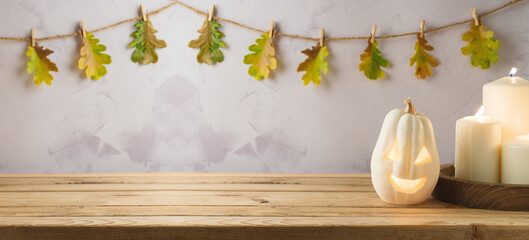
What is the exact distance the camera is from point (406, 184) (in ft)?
3.30

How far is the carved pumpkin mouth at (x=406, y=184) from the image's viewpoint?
0.99 metres

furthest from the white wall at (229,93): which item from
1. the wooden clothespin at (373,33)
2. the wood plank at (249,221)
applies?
the wood plank at (249,221)

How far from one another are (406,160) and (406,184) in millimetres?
61

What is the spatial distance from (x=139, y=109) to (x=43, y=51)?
288 mm

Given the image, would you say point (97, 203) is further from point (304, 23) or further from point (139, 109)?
point (304, 23)

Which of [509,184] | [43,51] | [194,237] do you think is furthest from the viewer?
[43,51]

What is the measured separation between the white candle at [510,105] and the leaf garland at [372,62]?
337mm

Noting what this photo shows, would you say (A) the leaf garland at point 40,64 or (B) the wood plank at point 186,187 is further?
(A) the leaf garland at point 40,64

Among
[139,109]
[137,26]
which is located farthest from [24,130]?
[137,26]

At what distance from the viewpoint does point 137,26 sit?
4.36ft

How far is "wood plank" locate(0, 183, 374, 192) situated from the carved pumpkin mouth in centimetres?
14

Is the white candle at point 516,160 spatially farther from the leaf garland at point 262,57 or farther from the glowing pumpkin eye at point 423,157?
the leaf garland at point 262,57

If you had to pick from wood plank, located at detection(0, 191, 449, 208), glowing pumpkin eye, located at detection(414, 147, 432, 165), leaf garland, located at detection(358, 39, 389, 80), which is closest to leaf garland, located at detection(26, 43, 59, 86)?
wood plank, located at detection(0, 191, 449, 208)

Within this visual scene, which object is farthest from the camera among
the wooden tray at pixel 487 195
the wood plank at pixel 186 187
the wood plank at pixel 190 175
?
the wood plank at pixel 190 175
